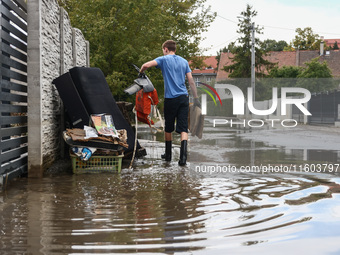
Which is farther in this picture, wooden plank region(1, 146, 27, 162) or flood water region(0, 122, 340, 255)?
wooden plank region(1, 146, 27, 162)

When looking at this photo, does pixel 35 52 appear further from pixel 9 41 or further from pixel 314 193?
pixel 314 193

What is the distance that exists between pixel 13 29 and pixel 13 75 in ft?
1.98

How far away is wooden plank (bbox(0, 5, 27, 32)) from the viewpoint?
6029mm

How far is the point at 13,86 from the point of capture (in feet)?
21.1

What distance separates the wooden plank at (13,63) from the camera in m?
6.04

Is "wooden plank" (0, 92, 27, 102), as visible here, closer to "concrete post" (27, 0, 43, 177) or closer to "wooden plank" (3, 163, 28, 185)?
"concrete post" (27, 0, 43, 177)

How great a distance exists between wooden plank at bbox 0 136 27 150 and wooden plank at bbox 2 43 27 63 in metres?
1.09

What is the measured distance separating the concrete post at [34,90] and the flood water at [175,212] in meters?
0.35

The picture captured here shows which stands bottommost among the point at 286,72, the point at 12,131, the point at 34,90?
the point at 12,131

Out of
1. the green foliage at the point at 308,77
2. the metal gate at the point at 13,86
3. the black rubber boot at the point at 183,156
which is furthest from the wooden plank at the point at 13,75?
the green foliage at the point at 308,77

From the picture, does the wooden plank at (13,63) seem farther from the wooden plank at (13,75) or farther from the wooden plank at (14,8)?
the wooden plank at (14,8)

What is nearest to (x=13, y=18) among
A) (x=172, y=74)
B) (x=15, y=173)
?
(x=15, y=173)

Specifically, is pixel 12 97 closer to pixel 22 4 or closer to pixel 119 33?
pixel 22 4

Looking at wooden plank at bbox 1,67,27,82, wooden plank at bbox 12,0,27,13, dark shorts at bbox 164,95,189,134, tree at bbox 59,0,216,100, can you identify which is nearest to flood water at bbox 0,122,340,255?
dark shorts at bbox 164,95,189,134
